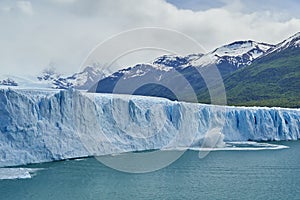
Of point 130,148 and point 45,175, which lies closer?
point 45,175

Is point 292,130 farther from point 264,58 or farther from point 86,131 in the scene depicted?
point 264,58

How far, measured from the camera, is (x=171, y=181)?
13961 mm

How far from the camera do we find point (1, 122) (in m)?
15.8

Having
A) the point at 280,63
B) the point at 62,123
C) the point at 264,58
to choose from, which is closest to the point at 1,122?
the point at 62,123

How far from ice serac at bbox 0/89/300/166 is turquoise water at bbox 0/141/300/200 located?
2.87 ft

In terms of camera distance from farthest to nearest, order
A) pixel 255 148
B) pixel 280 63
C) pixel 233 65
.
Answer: pixel 233 65, pixel 280 63, pixel 255 148

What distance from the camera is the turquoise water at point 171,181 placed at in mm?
12148

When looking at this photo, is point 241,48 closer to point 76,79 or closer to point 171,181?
point 76,79

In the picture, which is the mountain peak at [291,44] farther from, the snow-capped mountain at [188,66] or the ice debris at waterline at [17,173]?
the ice debris at waterline at [17,173]

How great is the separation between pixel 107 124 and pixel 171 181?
6.48 meters

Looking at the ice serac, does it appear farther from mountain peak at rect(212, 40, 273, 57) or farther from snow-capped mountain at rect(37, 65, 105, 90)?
snow-capped mountain at rect(37, 65, 105, 90)

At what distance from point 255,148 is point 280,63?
48855 millimetres

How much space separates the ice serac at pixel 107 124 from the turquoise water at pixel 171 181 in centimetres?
87

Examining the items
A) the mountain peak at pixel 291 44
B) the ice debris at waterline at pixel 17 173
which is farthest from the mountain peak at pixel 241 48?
the ice debris at waterline at pixel 17 173
